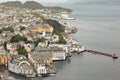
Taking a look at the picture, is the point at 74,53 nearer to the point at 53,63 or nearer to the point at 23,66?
the point at 53,63

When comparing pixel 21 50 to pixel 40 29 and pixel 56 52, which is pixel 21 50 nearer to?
pixel 56 52

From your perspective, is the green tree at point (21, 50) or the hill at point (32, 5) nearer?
the green tree at point (21, 50)

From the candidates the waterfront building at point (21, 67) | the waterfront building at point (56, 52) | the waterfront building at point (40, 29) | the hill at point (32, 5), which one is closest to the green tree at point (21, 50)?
the waterfront building at point (56, 52)

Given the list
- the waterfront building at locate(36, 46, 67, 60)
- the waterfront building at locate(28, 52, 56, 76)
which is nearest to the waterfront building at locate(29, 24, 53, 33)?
the waterfront building at locate(36, 46, 67, 60)

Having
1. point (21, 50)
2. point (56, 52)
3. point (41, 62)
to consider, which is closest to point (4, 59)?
point (21, 50)

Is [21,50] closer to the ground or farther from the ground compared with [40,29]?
farther from the ground

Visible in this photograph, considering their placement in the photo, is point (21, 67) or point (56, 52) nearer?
point (21, 67)

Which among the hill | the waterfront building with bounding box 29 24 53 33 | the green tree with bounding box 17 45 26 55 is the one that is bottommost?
the hill

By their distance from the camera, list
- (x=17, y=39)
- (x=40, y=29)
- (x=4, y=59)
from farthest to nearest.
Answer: (x=40, y=29) → (x=17, y=39) → (x=4, y=59)

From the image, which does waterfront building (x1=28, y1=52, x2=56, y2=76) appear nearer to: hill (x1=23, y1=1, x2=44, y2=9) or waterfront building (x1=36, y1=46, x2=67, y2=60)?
waterfront building (x1=36, y1=46, x2=67, y2=60)

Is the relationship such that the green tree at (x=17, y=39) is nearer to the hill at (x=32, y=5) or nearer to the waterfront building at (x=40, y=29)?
the waterfront building at (x=40, y=29)

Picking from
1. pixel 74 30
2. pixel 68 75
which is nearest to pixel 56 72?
pixel 68 75
